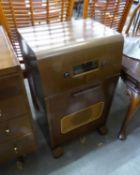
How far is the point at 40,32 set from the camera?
896 millimetres

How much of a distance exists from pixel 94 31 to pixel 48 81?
38cm

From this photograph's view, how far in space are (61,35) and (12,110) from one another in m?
0.44

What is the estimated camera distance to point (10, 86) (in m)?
0.68

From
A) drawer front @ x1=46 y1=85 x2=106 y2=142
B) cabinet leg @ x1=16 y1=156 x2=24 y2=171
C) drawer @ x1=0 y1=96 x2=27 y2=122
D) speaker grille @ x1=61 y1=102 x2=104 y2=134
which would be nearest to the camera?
drawer @ x1=0 y1=96 x2=27 y2=122

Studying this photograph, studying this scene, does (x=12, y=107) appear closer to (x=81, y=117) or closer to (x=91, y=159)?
(x=81, y=117)

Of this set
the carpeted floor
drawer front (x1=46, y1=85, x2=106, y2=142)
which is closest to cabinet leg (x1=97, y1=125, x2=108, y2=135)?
the carpeted floor

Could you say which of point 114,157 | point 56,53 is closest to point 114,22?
point 56,53

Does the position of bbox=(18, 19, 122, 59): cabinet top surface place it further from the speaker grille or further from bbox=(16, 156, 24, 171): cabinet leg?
bbox=(16, 156, 24, 171): cabinet leg

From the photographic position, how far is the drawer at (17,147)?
0.94 m

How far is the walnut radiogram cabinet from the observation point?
764mm

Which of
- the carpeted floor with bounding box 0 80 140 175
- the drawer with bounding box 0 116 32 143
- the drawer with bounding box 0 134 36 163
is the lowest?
the carpeted floor with bounding box 0 80 140 175

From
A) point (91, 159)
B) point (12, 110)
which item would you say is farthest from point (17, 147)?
point (91, 159)

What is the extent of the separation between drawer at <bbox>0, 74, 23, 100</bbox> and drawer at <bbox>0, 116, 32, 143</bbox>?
0.17 meters

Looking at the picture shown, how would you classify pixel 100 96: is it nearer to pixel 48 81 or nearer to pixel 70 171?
pixel 48 81
